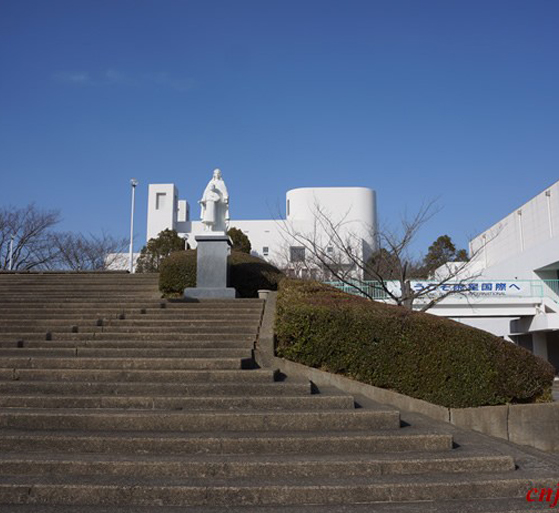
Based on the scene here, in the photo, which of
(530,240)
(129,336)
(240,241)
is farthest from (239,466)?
(240,241)

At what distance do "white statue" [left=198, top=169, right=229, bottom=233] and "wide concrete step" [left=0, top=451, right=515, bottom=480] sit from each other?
9662 mm

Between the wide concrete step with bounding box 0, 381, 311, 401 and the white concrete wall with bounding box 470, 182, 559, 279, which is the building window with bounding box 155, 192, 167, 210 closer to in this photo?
the white concrete wall with bounding box 470, 182, 559, 279

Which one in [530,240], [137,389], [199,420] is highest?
[530,240]

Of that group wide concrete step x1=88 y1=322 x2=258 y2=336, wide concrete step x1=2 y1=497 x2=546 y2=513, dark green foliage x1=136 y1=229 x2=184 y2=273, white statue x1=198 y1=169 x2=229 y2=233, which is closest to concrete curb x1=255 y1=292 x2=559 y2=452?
wide concrete step x1=2 y1=497 x2=546 y2=513

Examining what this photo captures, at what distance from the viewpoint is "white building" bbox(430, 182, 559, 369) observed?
21.1 metres

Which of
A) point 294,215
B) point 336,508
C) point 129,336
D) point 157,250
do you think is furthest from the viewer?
point 294,215

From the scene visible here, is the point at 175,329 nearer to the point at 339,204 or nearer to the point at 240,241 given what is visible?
the point at 240,241

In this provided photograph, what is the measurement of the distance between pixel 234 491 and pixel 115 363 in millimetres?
3809

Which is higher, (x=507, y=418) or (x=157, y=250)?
(x=157, y=250)

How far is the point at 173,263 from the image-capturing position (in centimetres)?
1480

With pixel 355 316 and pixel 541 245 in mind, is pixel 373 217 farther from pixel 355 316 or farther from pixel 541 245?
pixel 355 316

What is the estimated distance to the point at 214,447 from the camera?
4.86 metres

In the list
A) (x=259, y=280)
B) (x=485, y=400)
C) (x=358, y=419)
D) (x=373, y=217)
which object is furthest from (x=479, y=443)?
(x=373, y=217)

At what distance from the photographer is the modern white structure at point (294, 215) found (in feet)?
139
